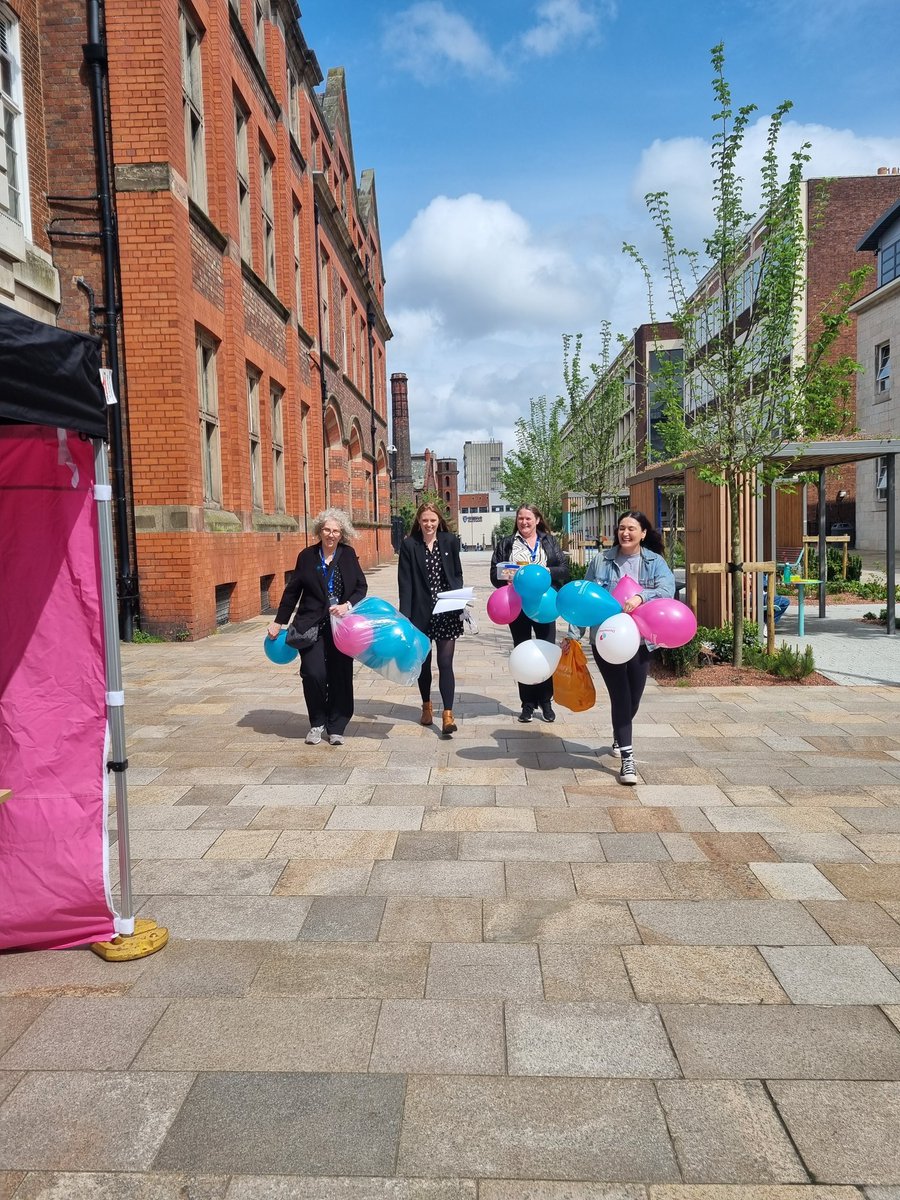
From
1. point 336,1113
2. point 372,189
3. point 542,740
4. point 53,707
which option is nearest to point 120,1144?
point 336,1113

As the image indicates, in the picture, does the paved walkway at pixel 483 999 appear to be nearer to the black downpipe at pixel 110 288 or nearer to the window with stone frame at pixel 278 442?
the black downpipe at pixel 110 288

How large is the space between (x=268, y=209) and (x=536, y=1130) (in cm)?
1972

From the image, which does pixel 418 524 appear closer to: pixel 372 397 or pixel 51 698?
pixel 51 698

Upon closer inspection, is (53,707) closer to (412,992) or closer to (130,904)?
(130,904)

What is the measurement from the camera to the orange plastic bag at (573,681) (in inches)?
241

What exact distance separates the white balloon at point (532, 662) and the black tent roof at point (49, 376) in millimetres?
3386

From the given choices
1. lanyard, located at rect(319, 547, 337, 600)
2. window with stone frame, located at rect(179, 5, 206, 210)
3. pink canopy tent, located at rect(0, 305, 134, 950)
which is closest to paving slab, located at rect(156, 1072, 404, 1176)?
pink canopy tent, located at rect(0, 305, 134, 950)

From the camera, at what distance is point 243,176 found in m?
16.5

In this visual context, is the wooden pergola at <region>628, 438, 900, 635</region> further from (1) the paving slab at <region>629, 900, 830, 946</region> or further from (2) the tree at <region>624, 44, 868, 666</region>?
(1) the paving slab at <region>629, 900, 830, 946</region>

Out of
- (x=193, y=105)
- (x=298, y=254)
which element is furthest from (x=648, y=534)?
(x=298, y=254)

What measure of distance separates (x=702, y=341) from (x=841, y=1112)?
9033 millimetres

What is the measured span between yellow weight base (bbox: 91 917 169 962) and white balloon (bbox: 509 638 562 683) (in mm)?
3044

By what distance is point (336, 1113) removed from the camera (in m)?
2.54

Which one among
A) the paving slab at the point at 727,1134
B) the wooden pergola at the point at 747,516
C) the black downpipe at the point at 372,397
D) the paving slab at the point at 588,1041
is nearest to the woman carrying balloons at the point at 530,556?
the wooden pergola at the point at 747,516
